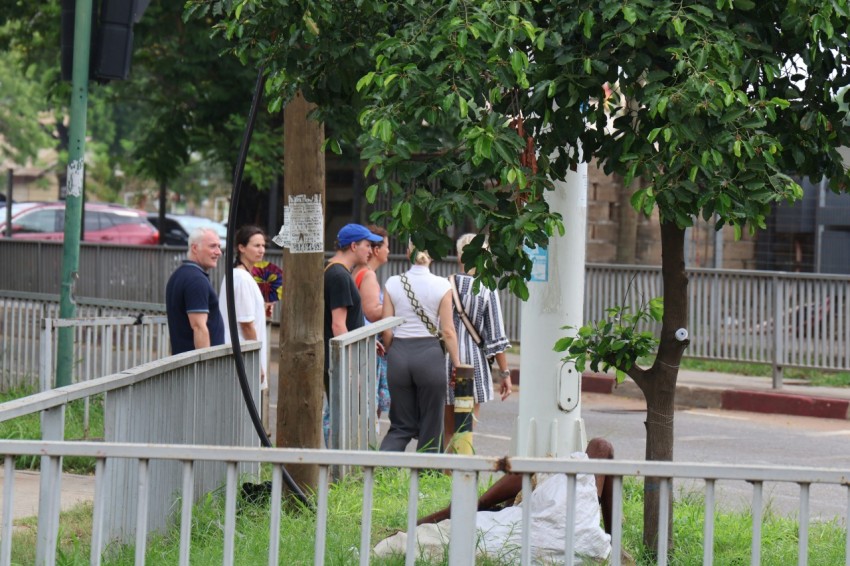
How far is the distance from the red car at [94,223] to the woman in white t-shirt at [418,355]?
24983 millimetres

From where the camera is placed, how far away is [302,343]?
22.9 ft

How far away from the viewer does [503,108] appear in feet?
17.2

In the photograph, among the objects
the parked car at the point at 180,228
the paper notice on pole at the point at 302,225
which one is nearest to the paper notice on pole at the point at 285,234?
the paper notice on pole at the point at 302,225

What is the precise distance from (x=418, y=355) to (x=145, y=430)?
309 centimetres

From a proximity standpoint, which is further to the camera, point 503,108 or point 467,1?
point 503,108

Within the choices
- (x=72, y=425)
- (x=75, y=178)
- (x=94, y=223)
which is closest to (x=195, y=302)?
(x=75, y=178)

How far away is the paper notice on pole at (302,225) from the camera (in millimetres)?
6859

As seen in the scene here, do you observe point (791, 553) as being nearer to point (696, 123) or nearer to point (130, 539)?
point (696, 123)

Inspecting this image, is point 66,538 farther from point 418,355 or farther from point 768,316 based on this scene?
point 768,316

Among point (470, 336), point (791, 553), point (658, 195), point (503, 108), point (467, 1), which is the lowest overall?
point (791, 553)

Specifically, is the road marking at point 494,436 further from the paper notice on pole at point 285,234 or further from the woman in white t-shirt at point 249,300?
the paper notice on pole at point 285,234

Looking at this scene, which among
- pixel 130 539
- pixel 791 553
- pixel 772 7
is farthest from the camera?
pixel 791 553

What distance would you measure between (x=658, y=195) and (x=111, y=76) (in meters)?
5.24

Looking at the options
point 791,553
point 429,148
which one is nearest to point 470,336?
point 791,553
